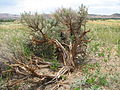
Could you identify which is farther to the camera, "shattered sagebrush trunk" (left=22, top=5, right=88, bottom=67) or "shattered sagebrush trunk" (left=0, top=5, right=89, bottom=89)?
"shattered sagebrush trunk" (left=22, top=5, right=88, bottom=67)

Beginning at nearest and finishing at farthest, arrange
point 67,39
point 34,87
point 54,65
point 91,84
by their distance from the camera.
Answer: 1. point 91,84
2. point 34,87
3. point 54,65
4. point 67,39

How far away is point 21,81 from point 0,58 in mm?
1644

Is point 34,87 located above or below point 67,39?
below

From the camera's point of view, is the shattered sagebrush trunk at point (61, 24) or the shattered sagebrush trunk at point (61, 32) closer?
the shattered sagebrush trunk at point (61, 32)

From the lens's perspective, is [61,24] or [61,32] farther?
[61,24]

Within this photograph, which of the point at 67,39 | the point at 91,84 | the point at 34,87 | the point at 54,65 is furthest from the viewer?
the point at 67,39

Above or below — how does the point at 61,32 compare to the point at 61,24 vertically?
below

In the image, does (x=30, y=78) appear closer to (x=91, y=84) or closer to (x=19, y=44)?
(x=91, y=84)

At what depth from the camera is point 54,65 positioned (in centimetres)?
810

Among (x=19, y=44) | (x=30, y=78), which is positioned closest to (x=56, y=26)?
(x=19, y=44)

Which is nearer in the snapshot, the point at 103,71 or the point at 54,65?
the point at 103,71

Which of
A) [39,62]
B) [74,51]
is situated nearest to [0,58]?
[39,62]

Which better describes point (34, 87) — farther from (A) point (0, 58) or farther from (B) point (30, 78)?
(A) point (0, 58)

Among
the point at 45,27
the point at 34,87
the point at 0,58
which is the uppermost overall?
the point at 45,27
